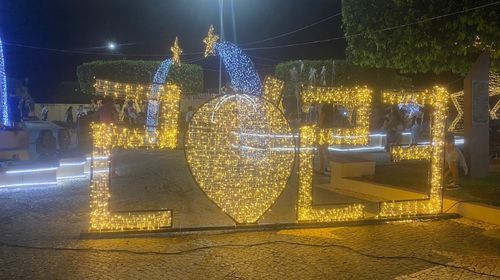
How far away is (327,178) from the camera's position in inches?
509

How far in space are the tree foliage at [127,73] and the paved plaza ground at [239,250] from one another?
31.9 m

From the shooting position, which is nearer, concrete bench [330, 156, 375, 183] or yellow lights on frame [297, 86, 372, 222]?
yellow lights on frame [297, 86, 372, 222]

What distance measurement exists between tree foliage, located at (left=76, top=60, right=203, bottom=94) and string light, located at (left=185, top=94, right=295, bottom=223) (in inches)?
1287

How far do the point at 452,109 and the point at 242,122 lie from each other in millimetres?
21012

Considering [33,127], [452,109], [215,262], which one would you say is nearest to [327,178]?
[215,262]

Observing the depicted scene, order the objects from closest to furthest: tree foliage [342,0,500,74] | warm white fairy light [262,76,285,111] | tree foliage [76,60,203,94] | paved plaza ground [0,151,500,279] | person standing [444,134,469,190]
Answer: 1. paved plaza ground [0,151,500,279]
2. warm white fairy light [262,76,285,111]
3. person standing [444,134,469,190]
4. tree foliage [342,0,500,74]
5. tree foliage [76,60,203,94]

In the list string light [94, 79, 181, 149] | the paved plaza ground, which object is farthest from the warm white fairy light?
the paved plaza ground

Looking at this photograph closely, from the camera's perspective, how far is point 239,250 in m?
6.73

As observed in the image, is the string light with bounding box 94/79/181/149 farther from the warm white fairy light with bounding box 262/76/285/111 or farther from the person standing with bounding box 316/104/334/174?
the person standing with bounding box 316/104/334/174

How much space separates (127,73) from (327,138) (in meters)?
34.2

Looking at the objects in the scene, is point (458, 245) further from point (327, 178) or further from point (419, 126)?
point (419, 126)

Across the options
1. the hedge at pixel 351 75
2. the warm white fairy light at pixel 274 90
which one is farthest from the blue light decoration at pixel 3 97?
the hedge at pixel 351 75

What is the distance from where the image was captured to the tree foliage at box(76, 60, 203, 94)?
40.0m

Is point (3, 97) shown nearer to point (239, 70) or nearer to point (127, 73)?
point (239, 70)
